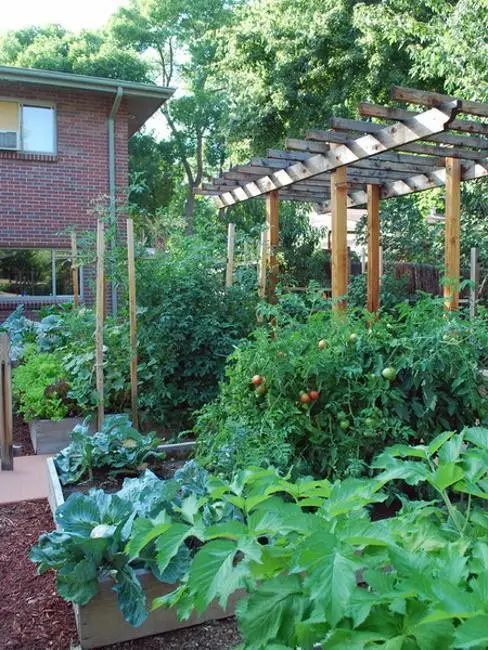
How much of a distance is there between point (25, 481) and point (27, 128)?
9.21 meters

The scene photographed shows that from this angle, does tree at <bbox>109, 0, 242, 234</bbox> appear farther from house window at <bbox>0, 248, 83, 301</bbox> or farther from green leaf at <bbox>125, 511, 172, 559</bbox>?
green leaf at <bbox>125, 511, 172, 559</bbox>

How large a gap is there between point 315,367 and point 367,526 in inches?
101

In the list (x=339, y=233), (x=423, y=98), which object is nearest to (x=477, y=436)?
(x=423, y=98)

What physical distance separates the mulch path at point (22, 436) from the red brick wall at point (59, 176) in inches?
235

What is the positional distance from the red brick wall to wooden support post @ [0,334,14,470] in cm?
725

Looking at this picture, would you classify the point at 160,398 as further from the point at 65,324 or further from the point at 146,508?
the point at 146,508

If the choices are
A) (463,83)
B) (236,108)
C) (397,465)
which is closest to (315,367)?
(397,465)

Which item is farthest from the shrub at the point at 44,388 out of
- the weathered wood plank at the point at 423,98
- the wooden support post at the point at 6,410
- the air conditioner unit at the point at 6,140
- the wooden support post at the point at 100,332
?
the air conditioner unit at the point at 6,140

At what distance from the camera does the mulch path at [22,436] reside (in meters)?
5.82

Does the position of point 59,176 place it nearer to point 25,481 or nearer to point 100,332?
point 100,332

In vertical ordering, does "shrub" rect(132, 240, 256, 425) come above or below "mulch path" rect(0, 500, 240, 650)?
above

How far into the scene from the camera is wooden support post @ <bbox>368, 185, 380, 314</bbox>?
30.0ft

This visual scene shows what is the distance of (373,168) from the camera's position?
315 inches

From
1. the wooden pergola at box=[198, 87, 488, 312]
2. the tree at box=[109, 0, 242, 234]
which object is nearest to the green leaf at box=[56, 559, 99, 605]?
the wooden pergola at box=[198, 87, 488, 312]
